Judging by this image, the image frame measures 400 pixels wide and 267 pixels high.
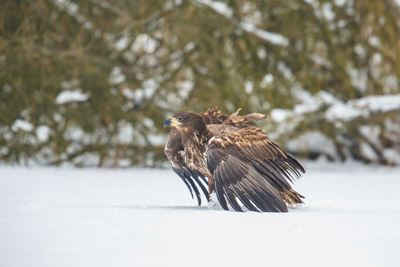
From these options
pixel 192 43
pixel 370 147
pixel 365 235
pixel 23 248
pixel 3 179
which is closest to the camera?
pixel 23 248

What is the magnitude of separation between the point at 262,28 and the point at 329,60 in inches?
51.3

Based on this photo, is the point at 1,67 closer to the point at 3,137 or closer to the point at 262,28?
the point at 3,137

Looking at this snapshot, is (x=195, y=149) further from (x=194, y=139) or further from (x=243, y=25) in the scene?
(x=243, y=25)

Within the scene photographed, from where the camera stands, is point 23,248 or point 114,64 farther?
point 114,64

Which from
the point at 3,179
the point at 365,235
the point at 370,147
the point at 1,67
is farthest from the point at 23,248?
the point at 370,147

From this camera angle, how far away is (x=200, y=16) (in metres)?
11.2

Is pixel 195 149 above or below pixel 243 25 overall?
below

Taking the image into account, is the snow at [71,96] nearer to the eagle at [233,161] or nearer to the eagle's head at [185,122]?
the eagle at [233,161]

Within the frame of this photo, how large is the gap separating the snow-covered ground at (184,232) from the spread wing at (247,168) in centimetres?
13

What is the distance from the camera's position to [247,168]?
4.58m

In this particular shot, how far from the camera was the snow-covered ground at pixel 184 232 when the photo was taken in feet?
9.49

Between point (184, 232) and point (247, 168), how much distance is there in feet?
3.69

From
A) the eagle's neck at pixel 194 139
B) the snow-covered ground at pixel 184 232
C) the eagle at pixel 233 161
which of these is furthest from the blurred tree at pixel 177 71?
the eagle's neck at pixel 194 139

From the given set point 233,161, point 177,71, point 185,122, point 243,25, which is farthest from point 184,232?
point 177,71
